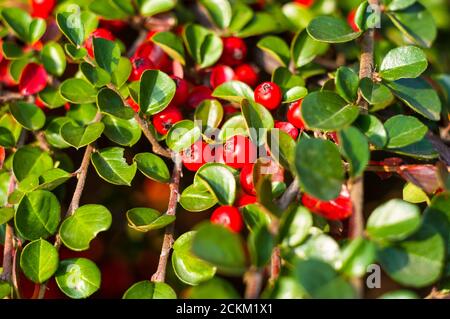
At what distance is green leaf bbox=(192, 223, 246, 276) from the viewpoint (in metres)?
0.69

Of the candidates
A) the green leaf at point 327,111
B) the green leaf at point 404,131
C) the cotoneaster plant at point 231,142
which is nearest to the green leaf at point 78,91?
the cotoneaster plant at point 231,142

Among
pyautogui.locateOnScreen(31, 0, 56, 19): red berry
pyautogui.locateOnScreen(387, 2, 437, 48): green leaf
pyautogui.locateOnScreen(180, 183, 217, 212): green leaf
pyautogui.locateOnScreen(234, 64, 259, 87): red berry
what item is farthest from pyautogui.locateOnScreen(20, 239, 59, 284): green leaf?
pyautogui.locateOnScreen(387, 2, 437, 48): green leaf

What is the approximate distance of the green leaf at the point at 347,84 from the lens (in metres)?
0.96

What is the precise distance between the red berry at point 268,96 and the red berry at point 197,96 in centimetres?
14

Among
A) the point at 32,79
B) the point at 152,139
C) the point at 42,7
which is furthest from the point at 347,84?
the point at 42,7

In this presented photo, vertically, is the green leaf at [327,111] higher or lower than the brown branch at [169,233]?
higher

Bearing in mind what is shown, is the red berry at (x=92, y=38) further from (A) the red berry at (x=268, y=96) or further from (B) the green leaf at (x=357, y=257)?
(B) the green leaf at (x=357, y=257)

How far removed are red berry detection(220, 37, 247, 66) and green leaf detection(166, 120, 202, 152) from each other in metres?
0.30

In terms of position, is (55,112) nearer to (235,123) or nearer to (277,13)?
(235,123)

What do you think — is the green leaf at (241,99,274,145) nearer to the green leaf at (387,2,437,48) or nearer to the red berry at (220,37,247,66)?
the red berry at (220,37,247,66)

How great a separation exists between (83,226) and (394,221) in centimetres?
53

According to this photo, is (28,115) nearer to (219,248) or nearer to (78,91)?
(78,91)

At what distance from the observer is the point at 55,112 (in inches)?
50.0
